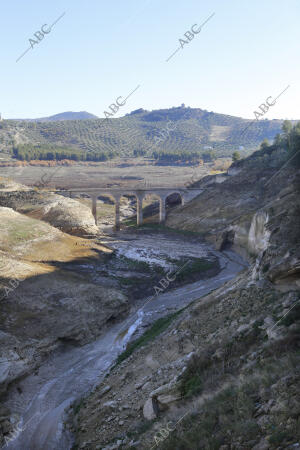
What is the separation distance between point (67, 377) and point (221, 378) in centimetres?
1323

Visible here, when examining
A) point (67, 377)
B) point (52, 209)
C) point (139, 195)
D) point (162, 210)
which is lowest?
point (67, 377)

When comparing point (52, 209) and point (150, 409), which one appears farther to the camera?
point (52, 209)

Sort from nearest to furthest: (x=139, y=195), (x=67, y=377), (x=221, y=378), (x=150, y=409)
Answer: (x=221, y=378) < (x=150, y=409) < (x=67, y=377) < (x=139, y=195)

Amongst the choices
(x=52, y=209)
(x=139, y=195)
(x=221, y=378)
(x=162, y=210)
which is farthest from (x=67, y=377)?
(x=139, y=195)

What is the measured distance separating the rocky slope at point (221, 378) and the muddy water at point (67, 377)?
4.93ft

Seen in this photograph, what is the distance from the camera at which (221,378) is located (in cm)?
1439

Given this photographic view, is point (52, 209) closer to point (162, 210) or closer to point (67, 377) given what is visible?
point (162, 210)

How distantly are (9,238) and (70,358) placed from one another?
71.8 ft

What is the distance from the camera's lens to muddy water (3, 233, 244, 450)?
18719 mm

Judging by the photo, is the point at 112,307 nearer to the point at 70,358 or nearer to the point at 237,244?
the point at 70,358

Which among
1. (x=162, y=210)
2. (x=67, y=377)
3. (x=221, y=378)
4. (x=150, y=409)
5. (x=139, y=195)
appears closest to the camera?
(x=221, y=378)

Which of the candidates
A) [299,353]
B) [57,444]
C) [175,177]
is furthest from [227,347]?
[175,177]

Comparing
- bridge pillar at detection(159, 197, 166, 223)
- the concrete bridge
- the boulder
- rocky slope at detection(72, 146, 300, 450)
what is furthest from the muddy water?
the concrete bridge

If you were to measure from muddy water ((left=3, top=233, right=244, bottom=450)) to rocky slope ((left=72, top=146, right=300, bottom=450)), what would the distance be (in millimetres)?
1502
